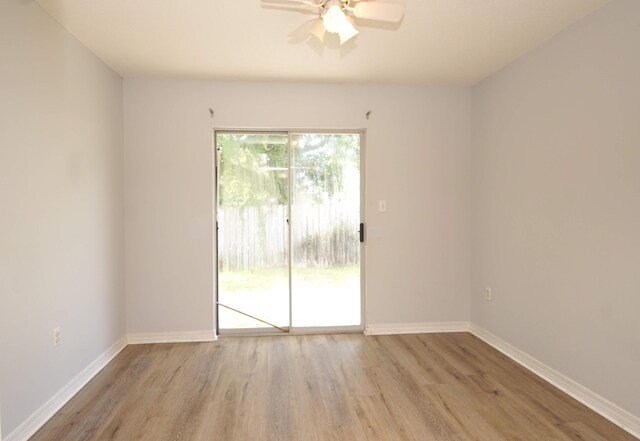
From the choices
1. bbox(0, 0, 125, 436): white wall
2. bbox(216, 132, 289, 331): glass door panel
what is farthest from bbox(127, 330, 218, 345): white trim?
bbox(0, 0, 125, 436): white wall

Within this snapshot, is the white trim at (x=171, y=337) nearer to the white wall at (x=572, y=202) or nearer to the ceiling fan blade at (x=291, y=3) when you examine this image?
the white wall at (x=572, y=202)

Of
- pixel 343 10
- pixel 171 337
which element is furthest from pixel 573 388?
pixel 171 337

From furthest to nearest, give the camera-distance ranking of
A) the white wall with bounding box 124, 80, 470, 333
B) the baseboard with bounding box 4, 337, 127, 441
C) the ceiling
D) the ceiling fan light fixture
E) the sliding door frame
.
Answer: the sliding door frame, the white wall with bounding box 124, 80, 470, 333, the ceiling, the baseboard with bounding box 4, 337, 127, 441, the ceiling fan light fixture

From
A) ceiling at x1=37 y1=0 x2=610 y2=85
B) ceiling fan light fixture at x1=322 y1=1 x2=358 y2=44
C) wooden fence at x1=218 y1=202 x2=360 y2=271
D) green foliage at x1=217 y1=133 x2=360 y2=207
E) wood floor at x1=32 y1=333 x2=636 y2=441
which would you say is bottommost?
wood floor at x1=32 y1=333 x2=636 y2=441

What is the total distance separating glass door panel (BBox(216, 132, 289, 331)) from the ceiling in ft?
2.34

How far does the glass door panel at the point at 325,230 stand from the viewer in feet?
12.1

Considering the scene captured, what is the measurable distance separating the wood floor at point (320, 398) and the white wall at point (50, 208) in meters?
0.36

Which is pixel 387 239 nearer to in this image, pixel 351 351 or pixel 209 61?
pixel 351 351

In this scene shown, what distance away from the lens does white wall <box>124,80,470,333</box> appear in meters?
3.44

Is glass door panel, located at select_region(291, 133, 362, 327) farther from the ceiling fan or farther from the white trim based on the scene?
the ceiling fan

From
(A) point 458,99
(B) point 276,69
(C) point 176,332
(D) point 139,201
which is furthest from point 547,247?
(D) point 139,201

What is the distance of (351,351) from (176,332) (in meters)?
1.68

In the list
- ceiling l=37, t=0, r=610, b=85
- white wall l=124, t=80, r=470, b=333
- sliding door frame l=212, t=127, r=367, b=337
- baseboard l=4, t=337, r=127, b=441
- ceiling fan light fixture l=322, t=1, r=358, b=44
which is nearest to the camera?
ceiling fan light fixture l=322, t=1, r=358, b=44

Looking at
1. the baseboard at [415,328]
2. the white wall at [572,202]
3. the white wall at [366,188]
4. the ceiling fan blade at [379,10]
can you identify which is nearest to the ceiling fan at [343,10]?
the ceiling fan blade at [379,10]
